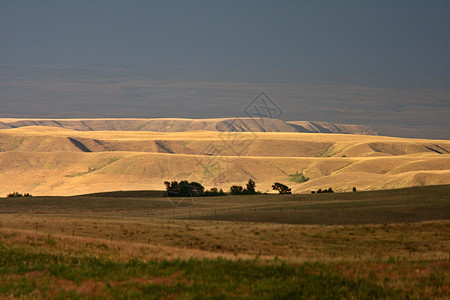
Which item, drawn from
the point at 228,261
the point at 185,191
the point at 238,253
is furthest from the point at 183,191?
the point at 228,261

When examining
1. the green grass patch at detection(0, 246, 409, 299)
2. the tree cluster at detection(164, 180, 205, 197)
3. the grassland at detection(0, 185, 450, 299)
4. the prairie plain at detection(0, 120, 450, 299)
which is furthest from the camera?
the tree cluster at detection(164, 180, 205, 197)

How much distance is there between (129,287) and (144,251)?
29.0 ft

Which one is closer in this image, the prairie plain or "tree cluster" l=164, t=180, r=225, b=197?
the prairie plain

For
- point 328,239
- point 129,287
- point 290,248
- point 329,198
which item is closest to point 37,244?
point 129,287

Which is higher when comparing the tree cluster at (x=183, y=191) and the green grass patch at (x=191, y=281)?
the tree cluster at (x=183, y=191)

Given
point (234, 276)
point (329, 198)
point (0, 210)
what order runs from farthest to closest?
point (329, 198), point (0, 210), point (234, 276)

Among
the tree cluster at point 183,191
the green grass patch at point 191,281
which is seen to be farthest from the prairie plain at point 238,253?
the tree cluster at point 183,191

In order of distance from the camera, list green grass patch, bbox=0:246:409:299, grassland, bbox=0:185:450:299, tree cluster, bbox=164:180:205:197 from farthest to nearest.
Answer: tree cluster, bbox=164:180:205:197 < grassland, bbox=0:185:450:299 < green grass patch, bbox=0:246:409:299

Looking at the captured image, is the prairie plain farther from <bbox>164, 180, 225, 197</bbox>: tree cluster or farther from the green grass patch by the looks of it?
<bbox>164, 180, 225, 197</bbox>: tree cluster

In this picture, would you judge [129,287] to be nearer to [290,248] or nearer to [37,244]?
[37,244]

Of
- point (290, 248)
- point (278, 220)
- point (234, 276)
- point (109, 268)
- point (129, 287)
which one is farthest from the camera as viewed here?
point (278, 220)

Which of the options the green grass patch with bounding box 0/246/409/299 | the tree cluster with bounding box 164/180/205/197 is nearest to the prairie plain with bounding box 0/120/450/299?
→ the green grass patch with bounding box 0/246/409/299

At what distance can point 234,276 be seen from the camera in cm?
1489

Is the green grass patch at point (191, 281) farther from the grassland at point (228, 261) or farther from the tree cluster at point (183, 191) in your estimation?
the tree cluster at point (183, 191)
